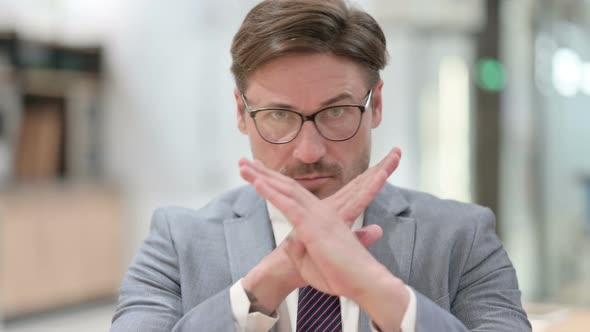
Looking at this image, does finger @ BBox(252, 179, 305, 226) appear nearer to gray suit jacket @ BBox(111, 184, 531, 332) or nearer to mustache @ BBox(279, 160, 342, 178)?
mustache @ BBox(279, 160, 342, 178)

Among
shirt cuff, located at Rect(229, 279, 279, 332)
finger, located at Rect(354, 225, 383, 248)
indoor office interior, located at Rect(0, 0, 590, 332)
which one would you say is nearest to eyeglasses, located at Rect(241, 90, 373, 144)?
finger, located at Rect(354, 225, 383, 248)

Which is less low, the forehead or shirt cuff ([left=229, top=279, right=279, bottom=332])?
the forehead

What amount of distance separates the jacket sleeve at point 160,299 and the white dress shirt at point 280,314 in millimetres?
21

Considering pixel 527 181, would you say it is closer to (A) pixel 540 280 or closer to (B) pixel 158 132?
(A) pixel 540 280

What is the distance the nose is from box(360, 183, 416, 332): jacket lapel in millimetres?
244

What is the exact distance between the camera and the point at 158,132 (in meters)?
5.80

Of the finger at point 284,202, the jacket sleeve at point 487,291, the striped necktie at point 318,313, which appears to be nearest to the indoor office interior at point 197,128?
the jacket sleeve at point 487,291

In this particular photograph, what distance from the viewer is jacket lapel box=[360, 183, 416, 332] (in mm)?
1506

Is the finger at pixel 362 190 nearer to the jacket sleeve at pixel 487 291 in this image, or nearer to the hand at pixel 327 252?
the hand at pixel 327 252

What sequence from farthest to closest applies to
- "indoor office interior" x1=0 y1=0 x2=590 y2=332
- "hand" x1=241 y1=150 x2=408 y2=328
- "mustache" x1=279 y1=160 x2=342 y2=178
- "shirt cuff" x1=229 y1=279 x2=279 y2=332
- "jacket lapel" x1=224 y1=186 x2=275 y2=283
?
"indoor office interior" x1=0 y1=0 x2=590 y2=332, "jacket lapel" x1=224 y1=186 x2=275 y2=283, "mustache" x1=279 y1=160 x2=342 y2=178, "shirt cuff" x1=229 y1=279 x2=279 y2=332, "hand" x1=241 y1=150 x2=408 y2=328

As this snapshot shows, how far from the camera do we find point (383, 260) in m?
1.52

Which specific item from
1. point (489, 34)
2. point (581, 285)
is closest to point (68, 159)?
Answer: point (489, 34)

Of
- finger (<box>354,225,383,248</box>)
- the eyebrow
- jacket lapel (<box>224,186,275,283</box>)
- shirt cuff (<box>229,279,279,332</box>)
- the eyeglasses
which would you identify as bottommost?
shirt cuff (<box>229,279,279,332</box>)

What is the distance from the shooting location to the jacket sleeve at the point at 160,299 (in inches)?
53.3
